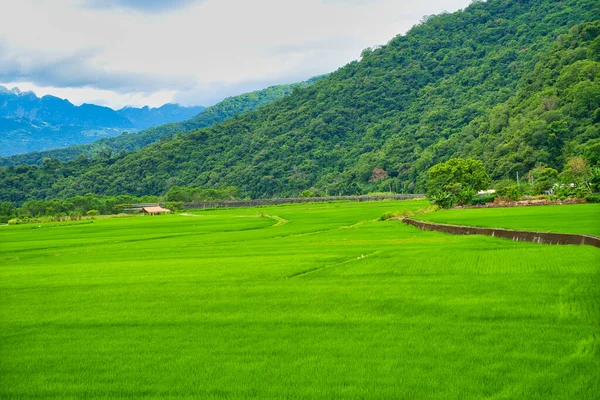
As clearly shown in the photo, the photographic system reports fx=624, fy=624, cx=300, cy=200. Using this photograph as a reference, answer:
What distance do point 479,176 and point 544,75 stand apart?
35241 millimetres

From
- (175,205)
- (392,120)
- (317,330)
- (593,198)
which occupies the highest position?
(392,120)

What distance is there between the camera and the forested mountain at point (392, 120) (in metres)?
96.1

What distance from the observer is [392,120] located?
147 metres

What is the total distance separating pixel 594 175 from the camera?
135ft

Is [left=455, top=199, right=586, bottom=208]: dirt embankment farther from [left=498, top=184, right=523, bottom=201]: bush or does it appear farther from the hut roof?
the hut roof

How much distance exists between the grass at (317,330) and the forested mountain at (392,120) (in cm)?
7147

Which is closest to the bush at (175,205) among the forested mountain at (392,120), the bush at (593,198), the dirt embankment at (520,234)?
the forested mountain at (392,120)

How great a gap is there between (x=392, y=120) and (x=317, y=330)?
460ft

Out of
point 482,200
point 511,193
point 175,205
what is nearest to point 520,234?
point 511,193

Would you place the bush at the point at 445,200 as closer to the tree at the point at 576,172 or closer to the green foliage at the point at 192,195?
the tree at the point at 576,172

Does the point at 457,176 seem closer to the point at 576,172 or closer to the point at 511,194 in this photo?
the point at 511,194

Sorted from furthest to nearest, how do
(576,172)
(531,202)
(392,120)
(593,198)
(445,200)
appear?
1. (392,120)
2. (445,200)
3. (576,172)
4. (531,202)
5. (593,198)

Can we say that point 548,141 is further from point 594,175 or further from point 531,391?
point 531,391

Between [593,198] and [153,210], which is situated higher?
[593,198]
